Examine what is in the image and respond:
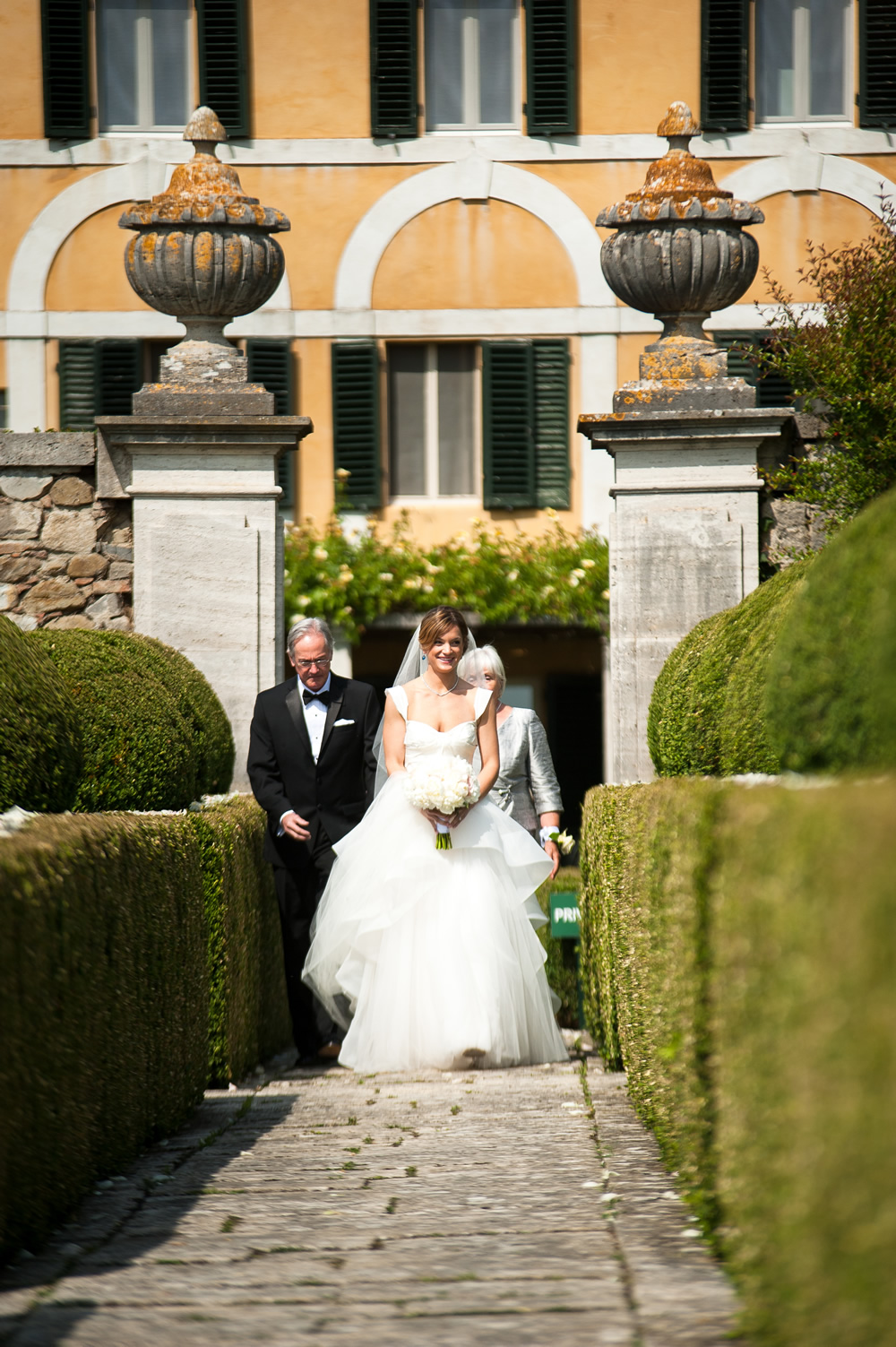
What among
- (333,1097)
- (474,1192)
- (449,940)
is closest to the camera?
(474,1192)

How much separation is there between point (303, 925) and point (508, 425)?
812 cm

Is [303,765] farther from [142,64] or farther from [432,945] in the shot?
[142,64]

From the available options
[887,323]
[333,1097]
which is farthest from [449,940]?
[887,323]

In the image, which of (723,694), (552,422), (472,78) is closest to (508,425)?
(552,422)

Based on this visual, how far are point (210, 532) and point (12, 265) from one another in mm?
7867

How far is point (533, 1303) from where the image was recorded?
3.10m

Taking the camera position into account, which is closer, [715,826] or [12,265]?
[715,826]

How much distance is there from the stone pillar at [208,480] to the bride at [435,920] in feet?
3.98

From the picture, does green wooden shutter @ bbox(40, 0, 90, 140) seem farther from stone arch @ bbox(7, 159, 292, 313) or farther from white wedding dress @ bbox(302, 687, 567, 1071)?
white wedding dress @ bbox(302, 687, 567, 1071)

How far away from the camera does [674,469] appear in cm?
812

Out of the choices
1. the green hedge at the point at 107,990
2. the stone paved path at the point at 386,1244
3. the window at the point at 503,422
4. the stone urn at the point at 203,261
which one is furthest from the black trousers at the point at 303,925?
the window at the point at 503,422

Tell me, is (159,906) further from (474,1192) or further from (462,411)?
(462,411)

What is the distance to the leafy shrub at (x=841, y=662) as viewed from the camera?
2854mm

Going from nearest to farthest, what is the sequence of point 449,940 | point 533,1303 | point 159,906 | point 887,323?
A: point 533,1303 < point 159,906 < point 449,940 < point 887,323
